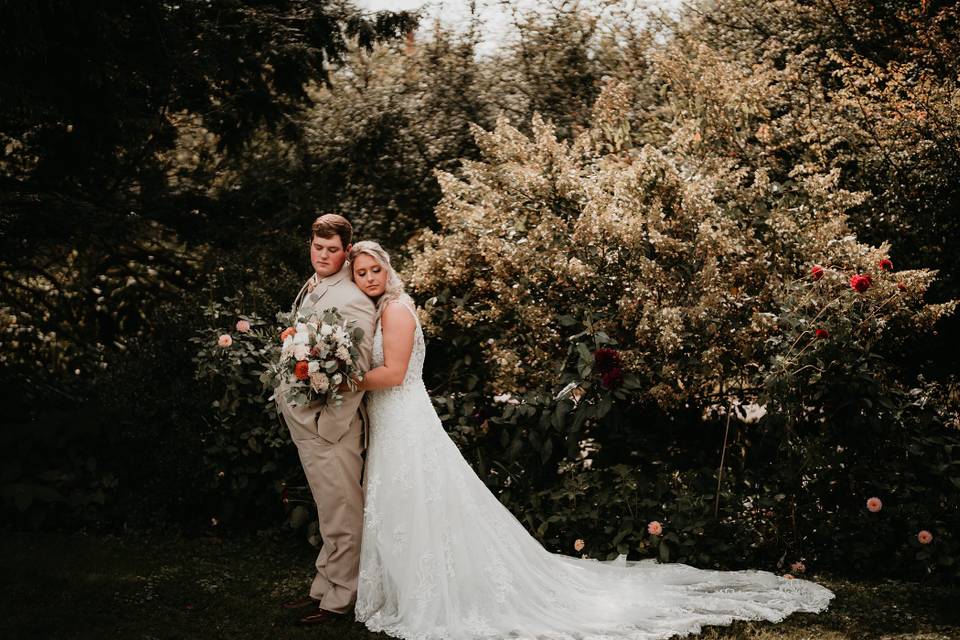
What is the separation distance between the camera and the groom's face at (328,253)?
14.6 feet

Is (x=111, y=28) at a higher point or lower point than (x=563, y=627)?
higher

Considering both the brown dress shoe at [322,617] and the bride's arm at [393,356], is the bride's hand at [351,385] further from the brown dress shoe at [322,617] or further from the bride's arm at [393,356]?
the brown dress shoe at [322,617]

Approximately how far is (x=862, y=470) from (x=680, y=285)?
1.51m

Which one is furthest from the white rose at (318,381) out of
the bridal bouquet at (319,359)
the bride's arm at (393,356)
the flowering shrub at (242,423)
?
the flowering shrub at (242,423)

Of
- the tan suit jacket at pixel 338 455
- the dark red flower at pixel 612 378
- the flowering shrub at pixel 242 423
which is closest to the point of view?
the tan suit jacket at pixel 338 455

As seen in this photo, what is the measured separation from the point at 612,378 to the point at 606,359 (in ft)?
0.37

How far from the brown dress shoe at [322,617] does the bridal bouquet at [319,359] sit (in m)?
1.06

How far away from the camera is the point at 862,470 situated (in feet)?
16.9

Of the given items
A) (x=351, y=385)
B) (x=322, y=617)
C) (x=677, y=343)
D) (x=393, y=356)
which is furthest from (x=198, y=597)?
→ (x=677, y=343)

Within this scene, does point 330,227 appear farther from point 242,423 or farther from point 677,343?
point 677,343

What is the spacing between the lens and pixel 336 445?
4387 mm

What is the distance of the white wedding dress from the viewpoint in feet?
13.9

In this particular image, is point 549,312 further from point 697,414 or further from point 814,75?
point 814,75

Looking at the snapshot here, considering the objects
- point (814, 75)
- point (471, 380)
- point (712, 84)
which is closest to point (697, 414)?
point (471, 380)
